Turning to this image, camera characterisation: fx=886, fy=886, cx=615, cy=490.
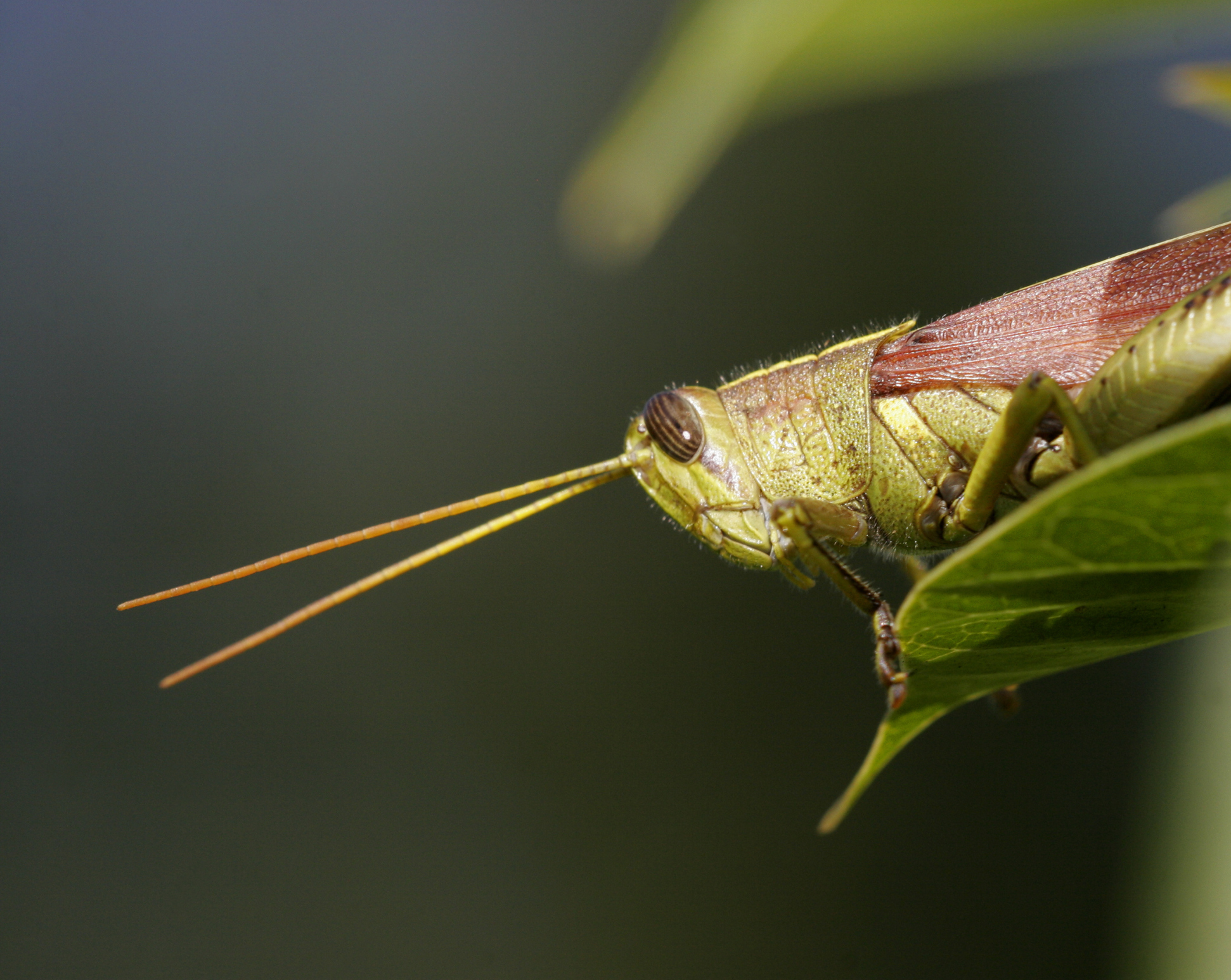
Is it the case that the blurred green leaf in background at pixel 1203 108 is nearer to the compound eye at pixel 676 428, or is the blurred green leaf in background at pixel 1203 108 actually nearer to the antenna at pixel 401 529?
the compound eye at pixel 676 428

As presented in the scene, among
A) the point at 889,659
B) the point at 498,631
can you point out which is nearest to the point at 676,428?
the point at 889,659

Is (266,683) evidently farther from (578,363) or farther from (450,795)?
(578,363)

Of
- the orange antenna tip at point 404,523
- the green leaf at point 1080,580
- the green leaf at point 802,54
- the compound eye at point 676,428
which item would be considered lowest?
the green leaf at point 1080,580

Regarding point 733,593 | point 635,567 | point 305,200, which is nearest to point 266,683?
point 635,567

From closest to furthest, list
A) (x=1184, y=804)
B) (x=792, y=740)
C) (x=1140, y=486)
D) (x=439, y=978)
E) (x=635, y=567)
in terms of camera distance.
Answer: (x=1140, y=486) → (x=1184, y=804) → (x=439, y=978) → (x=792, y=740) → (x=635, y=567)

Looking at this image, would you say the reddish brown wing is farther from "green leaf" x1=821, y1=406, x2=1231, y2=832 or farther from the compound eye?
"green leaf" x1=821, y1=406, x2=1231, y2=832

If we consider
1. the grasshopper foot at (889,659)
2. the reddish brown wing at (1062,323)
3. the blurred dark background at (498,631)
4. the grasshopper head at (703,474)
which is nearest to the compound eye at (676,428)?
the grasshopper head at (703,474)

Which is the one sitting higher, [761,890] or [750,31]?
[750,31]
